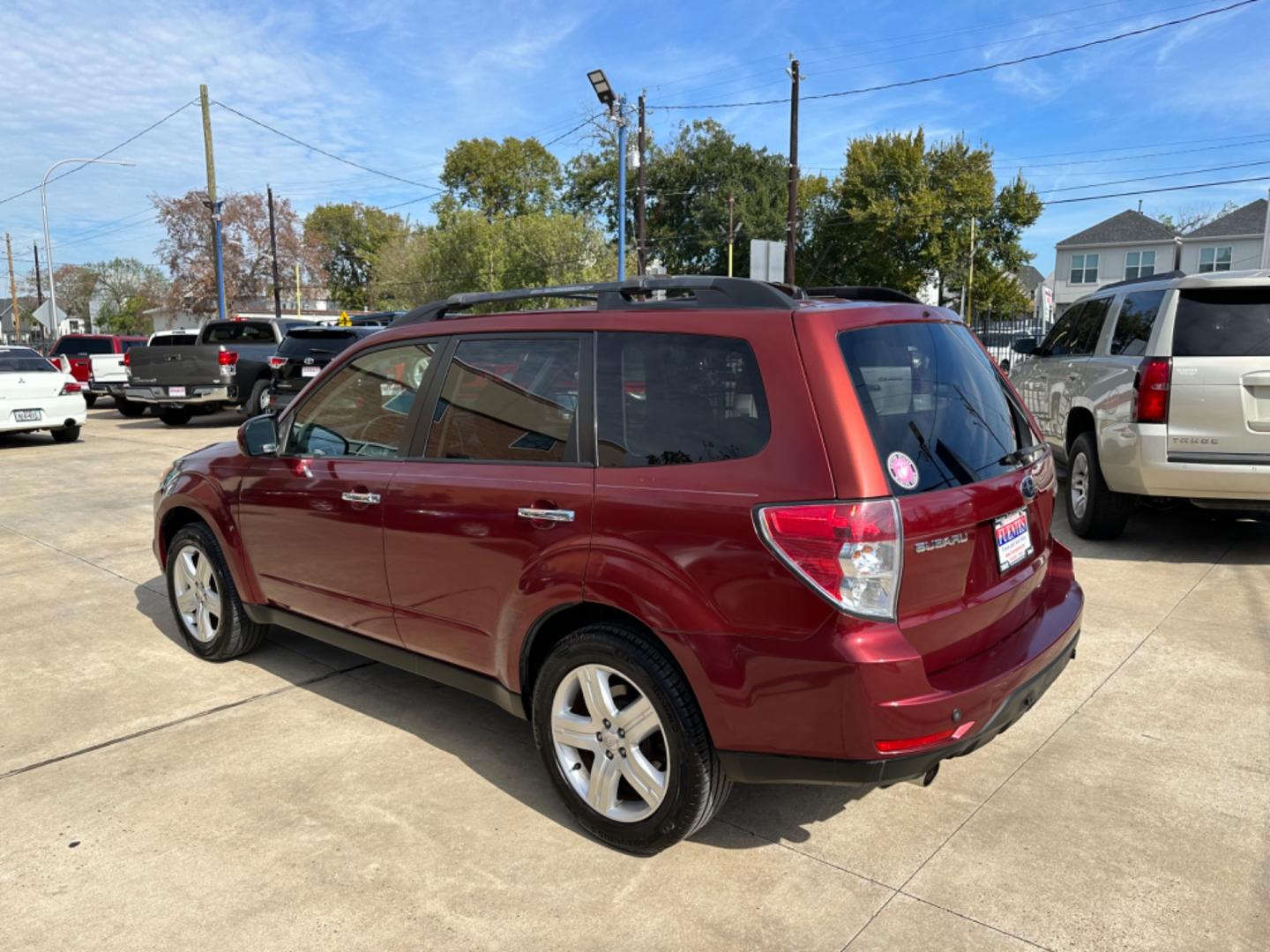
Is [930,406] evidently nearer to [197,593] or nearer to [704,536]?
[704,536]

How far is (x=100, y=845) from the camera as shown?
302 centimetres

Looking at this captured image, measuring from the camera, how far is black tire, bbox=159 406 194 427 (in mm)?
17891

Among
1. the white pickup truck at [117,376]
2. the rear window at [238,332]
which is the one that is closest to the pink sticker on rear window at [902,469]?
the rear window at [238,332]

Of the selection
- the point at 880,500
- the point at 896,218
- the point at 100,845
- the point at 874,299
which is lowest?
the point at 100,845

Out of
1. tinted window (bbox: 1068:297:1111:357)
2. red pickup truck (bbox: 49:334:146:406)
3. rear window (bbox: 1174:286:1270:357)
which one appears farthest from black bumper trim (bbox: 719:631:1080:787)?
red pickup truck (bbox: 49:334:146:406)

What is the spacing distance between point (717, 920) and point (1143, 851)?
141 cm

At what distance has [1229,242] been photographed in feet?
167

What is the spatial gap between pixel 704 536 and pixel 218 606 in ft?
10.1

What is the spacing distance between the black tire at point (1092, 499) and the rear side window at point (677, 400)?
4.88 meters

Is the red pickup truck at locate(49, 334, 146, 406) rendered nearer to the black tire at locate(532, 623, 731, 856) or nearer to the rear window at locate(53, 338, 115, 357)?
the rear window at locate(53, 338, 115, 357)

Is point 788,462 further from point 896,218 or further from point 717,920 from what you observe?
point 896,218

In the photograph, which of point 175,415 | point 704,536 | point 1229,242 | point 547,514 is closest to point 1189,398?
point 704,536

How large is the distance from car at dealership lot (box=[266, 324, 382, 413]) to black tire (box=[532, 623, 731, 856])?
41.7ft

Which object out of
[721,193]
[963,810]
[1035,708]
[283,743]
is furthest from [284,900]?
[721,193]
